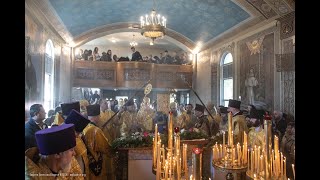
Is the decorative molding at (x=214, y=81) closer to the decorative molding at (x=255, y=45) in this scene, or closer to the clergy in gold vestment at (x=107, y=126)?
the decorative molding at (x=255, y=45)

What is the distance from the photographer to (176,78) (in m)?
12.9

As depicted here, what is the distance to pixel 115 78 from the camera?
40.9 feet

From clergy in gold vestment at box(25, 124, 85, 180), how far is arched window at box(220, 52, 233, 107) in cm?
810

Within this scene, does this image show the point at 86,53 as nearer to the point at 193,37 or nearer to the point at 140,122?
the point at 193,37

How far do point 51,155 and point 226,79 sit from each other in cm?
872

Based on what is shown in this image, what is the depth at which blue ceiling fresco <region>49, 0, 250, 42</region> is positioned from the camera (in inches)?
295

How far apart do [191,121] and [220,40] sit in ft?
12.9

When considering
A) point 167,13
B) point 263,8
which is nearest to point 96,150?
point 263,8

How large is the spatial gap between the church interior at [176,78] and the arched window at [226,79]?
5cm

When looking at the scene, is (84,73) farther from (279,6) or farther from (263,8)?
(279,6)

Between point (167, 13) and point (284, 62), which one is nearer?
point (284, 62)

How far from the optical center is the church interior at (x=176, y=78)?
11.9 ft

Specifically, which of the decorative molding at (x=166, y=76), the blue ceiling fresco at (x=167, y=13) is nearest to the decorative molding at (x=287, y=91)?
the blue ceiling fresco at (x=167, y=13)

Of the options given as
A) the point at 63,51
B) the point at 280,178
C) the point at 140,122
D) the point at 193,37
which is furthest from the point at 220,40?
the point at 280,178
